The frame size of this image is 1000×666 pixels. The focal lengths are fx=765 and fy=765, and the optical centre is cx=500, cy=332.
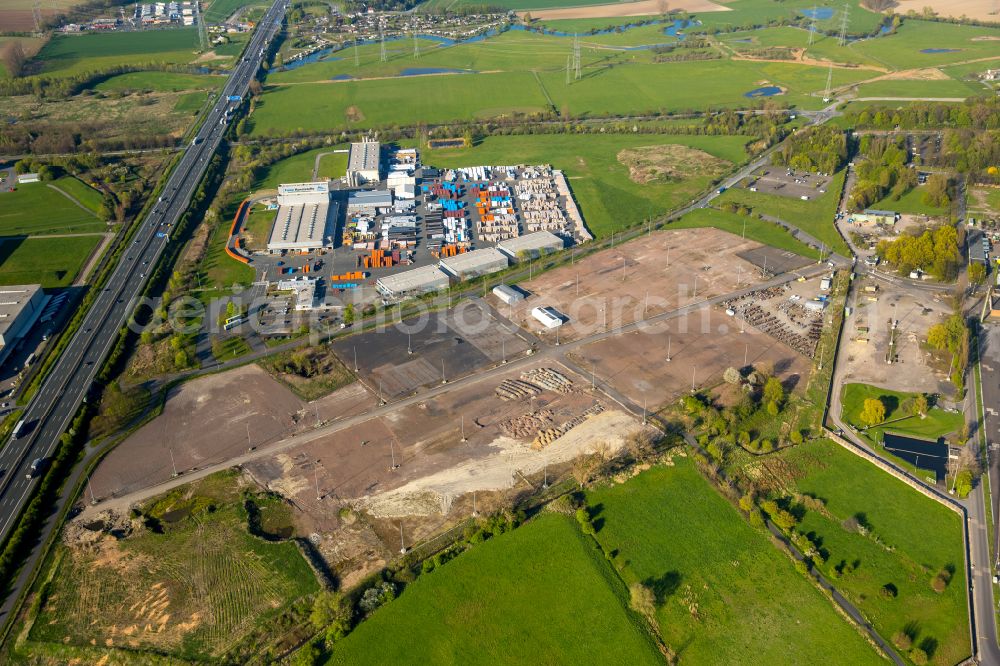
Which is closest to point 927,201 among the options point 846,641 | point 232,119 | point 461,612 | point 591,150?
point 591,150

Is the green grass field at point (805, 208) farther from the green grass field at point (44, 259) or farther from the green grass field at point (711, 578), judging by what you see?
the green grass field at point (44, 259)

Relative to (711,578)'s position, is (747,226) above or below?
above

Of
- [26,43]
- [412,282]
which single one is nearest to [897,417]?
[412,282]

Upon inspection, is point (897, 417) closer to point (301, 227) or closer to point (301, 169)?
point (301, 227)

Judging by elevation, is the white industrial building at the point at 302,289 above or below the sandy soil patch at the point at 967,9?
below

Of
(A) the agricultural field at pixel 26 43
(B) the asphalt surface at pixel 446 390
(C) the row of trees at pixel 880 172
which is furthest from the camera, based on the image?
(A) the agricultural field at pixel 26 43

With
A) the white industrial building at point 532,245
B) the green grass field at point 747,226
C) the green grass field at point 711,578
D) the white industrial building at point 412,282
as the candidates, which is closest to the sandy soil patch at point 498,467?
the green grass field at point 711,578

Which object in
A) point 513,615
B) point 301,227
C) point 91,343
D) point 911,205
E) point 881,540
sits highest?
point 911,205

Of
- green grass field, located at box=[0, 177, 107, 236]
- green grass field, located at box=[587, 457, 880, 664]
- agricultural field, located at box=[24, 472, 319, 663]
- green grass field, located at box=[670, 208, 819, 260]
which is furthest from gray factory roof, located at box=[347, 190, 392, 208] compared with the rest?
green grass field, located at box=[587, 457, 880, 664]
